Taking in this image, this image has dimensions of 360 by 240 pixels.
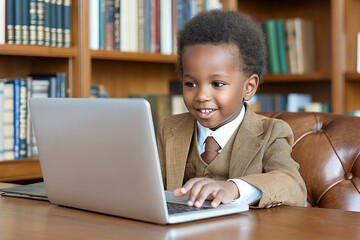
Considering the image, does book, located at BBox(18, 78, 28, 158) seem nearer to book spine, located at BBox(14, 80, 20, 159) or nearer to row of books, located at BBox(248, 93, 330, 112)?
book spine, located at BBox(14, 80, 20, 159)

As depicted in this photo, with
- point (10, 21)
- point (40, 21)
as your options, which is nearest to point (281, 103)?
point (40, 21)

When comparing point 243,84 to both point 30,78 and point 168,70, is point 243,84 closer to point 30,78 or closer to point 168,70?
point 30,78

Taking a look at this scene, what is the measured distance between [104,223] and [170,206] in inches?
5.2

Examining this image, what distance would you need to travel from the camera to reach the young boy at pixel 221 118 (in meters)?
1.31

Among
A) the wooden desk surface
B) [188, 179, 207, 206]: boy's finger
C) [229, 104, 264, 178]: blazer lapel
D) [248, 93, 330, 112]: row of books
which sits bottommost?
the wooden desk surface

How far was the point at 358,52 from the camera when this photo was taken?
8.82 ft

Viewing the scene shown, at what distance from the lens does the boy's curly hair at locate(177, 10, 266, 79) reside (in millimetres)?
1381

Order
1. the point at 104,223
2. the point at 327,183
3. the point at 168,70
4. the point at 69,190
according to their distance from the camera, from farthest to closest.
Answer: the point at 168,70, the point at 327,183, the point at 69,190, the point at 104,223

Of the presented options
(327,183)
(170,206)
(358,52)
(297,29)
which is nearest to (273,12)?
(297,29)

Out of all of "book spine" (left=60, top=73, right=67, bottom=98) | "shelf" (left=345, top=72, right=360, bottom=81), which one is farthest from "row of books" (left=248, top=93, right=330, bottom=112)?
"book spine" (left=60, top=73, right=67, bottom=98)

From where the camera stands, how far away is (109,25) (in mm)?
2381

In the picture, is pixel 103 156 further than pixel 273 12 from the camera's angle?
No

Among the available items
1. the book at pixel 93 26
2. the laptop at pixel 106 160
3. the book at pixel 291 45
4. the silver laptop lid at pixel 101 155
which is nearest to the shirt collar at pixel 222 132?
the laptop at pixel 106 160

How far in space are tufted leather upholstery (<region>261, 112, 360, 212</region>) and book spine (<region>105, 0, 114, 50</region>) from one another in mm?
1076
